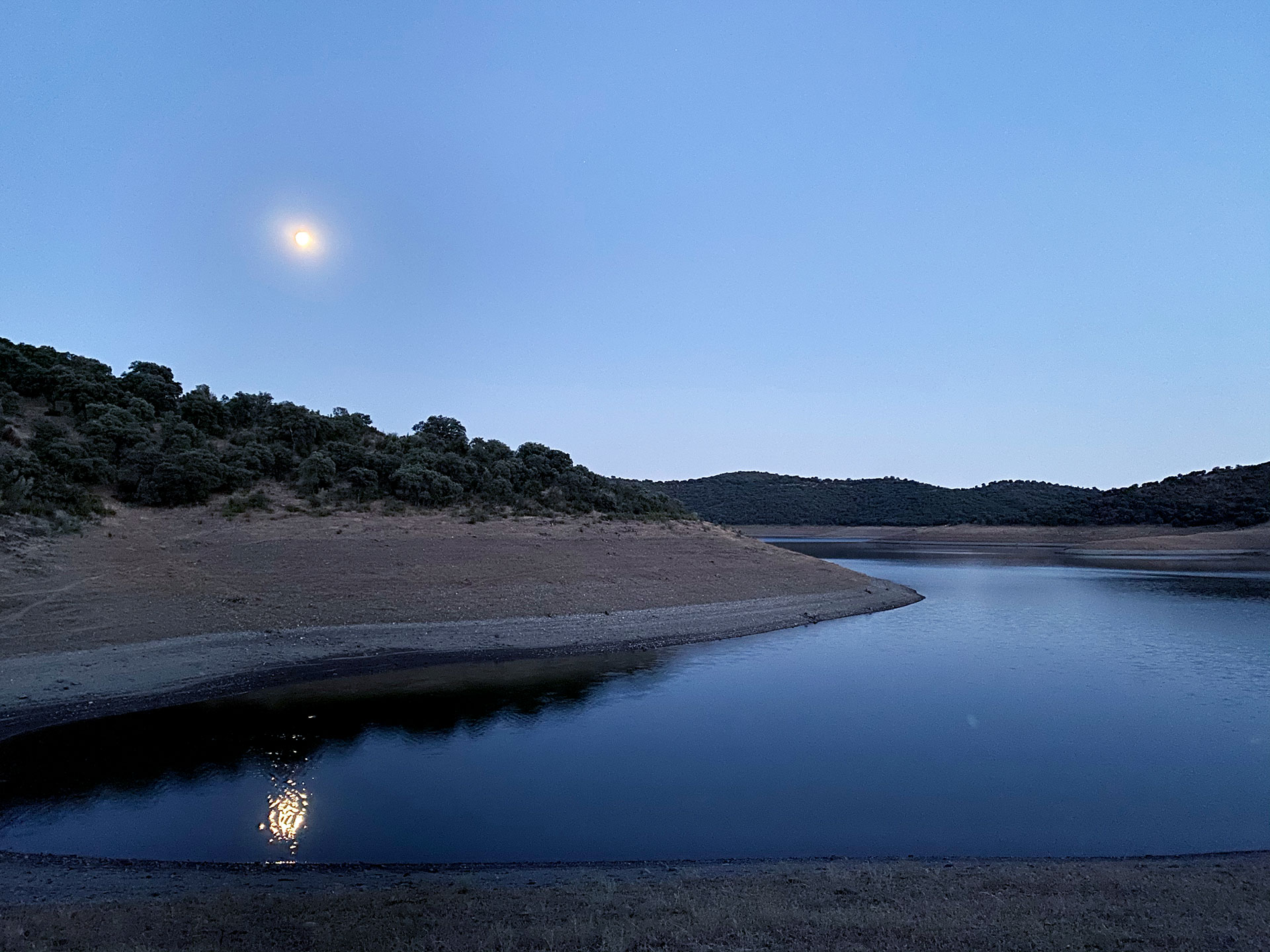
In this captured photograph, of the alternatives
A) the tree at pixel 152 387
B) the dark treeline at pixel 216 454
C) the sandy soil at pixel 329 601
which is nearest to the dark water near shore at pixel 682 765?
the sandy soil at pixel 329 601

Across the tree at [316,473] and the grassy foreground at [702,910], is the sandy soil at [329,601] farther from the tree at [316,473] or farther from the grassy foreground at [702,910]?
the grassy foreground at [702,910]

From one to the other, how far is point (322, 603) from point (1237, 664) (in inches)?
1057

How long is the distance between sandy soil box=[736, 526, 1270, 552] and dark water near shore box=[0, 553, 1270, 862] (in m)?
53.7

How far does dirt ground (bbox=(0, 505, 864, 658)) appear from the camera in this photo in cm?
1967

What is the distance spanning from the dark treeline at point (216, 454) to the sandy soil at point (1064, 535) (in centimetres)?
3583

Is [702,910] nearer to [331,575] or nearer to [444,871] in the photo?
[444,871]

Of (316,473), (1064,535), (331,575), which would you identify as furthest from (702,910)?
(1064,535)

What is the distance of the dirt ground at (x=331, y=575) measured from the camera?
19672 mm

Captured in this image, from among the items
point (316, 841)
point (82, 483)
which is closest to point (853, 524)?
point (82, 483)

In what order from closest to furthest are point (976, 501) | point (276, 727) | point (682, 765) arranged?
point (682, 765)
point (276, 727)
point (976, 501)

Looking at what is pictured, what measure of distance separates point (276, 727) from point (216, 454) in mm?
20874

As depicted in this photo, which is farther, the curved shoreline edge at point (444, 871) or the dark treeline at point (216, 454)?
the dark treeline at point (216, 454)

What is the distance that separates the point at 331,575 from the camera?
83.0ft

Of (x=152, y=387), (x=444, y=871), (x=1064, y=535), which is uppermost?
(x=152, y=387)
